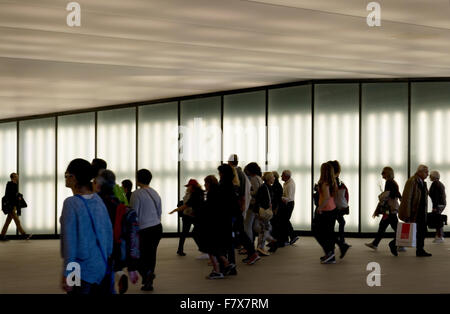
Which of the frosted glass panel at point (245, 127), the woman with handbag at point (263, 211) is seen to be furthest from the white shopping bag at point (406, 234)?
the frosted glass panel at point (245, 127)

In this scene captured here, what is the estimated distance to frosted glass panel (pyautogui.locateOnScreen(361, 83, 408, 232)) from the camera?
19.8 meters

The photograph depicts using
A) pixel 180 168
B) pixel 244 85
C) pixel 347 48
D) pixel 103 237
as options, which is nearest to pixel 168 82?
pixel 244 85

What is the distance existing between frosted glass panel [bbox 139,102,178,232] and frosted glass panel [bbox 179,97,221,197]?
33 centimetres

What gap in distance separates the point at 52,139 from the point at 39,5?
582 inches

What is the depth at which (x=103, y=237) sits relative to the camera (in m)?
5.43

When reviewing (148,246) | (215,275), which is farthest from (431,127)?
(148,246)

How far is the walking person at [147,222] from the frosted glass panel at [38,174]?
15496mm

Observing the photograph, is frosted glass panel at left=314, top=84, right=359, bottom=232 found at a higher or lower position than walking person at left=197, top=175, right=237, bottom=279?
higher

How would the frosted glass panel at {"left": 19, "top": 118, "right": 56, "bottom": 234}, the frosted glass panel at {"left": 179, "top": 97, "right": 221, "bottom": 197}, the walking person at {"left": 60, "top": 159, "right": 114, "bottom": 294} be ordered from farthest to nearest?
the frosted glass panel at {"left": 19, "top": 118, "right": 56, "bottom": 234}, the frosted glass panel at {"left": 179, "top": 97, "right": 221, "bottom": 197}, the walking person at {"left": 60, "top": 159, "right": 114, "bottom": 294}

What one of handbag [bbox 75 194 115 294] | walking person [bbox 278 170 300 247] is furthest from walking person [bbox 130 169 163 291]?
walking person [bbox 278 170 300 247]

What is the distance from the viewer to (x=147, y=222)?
33.5ft

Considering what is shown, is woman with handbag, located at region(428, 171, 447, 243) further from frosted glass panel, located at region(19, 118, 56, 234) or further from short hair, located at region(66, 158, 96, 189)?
short hair, located at region(66, 158, 96, 189)

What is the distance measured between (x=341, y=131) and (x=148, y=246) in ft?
35.0
